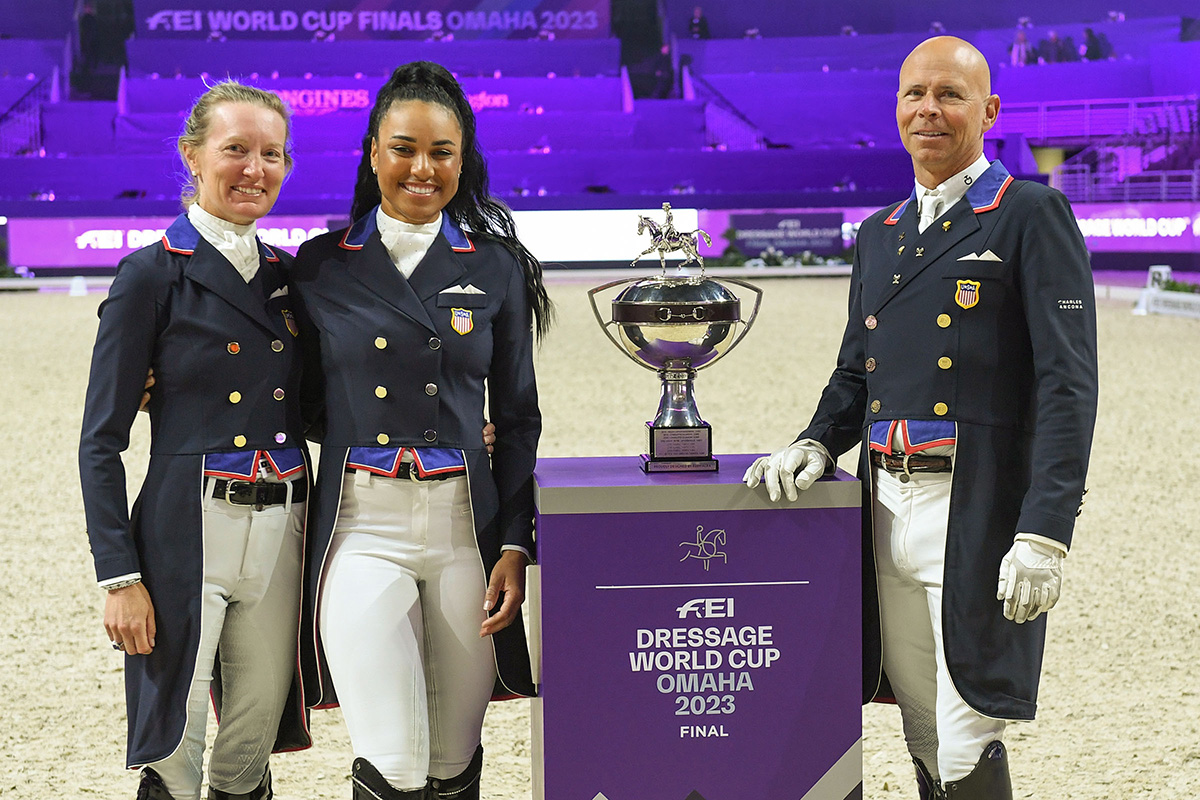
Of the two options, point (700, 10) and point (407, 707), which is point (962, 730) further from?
point (700, 10)

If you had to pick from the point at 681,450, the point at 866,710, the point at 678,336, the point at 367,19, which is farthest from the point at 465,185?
the point at 367,19

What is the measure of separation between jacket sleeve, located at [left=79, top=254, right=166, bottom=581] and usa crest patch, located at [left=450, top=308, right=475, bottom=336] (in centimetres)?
45

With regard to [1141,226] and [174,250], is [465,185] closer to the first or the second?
[174,250]

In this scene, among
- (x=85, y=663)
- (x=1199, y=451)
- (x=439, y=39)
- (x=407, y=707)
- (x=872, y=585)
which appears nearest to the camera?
(x=407, y=707)

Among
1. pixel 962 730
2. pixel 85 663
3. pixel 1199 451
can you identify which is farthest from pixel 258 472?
pixel 1199 451

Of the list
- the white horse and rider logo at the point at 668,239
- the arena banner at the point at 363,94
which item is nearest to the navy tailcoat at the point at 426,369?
the white horse and rider logo at the point at 668,239

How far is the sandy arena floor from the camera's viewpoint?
9.74ft

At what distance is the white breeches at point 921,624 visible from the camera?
1.97 m

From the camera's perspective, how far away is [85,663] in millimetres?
3773

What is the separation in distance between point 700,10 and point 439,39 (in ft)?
21.5

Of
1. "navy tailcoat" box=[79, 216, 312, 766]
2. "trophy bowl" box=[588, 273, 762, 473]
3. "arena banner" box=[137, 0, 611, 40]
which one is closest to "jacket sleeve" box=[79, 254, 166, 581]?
"navy tailcoat" box=[79, 216, 312, 766]

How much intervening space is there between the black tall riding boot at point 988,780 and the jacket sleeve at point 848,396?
0.53 m

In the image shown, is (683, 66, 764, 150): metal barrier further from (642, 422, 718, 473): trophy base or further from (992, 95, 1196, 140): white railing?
(642, 422, 718, 473): trophy base

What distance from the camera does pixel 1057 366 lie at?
188cm
